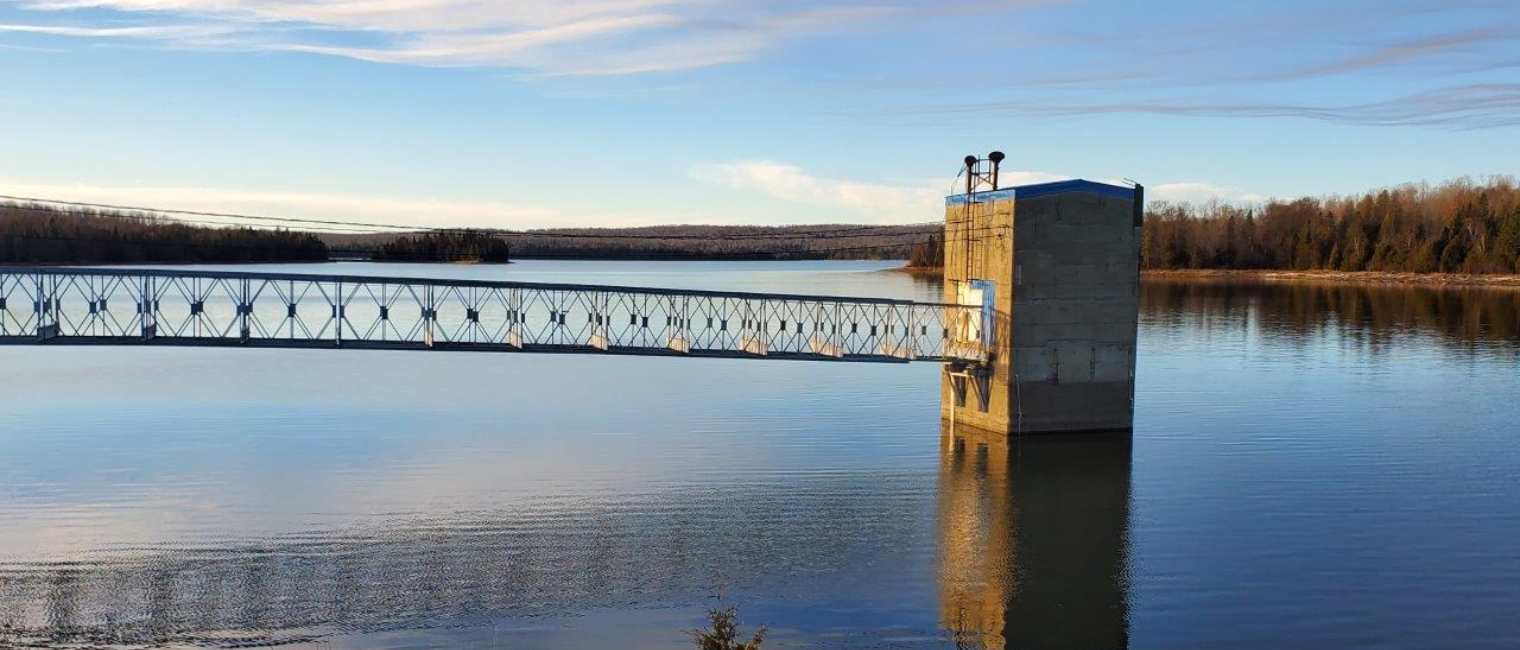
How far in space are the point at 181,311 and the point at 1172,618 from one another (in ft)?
292

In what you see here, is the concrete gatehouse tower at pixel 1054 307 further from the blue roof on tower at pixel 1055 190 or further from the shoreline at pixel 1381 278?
the shoreline at pixel 1381 278

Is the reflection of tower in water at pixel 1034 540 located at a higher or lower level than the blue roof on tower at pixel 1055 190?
lower

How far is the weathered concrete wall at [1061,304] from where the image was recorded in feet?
148

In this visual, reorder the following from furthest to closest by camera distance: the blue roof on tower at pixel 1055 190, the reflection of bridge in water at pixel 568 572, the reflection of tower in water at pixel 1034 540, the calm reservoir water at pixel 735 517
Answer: the blue roof on tower at pixel 1055 190 → the reflection of tower in water at pixel 1034 540 → the calm reservoir water at pixel 735 517 → the reflection of bridge in water at pixel 568 572

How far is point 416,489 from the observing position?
37156 mm

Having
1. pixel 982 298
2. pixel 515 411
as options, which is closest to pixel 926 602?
pixel 982 298

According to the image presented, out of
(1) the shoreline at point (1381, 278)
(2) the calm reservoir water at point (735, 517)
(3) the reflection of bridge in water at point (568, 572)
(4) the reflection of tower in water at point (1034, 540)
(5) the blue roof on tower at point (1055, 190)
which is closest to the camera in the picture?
(3) the reflection of bridge in water at point (568, 572)

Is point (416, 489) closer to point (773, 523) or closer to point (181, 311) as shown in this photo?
point (773, 523)

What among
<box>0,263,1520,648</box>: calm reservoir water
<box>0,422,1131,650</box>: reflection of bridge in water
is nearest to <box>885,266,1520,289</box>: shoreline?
<box>0,263,1520,648</box>: calm reservoir water

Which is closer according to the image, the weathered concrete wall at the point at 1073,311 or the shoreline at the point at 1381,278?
the weathered concrete wall at the point at 1073,311

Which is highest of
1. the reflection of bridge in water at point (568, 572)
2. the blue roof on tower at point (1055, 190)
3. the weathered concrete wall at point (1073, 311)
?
the blue roof on tower at point (1055, 190)

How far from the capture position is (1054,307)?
4559cm

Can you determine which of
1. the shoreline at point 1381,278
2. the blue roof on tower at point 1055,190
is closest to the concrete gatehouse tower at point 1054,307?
the blue roof on tower at point 1055,190

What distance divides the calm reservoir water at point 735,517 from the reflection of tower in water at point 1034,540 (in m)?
0.13
